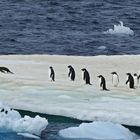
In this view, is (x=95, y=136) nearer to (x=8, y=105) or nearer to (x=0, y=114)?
(x=0, y=114)

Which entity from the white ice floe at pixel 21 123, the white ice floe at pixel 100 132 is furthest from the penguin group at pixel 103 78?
the white ice floe at pixel 21 123

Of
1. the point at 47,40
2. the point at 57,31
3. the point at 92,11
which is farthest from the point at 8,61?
the point at 92,11

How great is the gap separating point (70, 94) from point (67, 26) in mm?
32275

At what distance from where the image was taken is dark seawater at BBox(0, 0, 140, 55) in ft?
151

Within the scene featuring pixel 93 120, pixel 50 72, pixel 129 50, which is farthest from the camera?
pixel 129 50

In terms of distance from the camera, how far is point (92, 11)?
214 feet

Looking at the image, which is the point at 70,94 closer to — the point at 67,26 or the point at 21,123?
the point at 21,123

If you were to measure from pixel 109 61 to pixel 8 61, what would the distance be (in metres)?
4.32

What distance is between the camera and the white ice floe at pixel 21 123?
63.5 ft

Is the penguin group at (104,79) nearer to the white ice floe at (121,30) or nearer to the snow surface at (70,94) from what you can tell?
the snow surface at (70,94)

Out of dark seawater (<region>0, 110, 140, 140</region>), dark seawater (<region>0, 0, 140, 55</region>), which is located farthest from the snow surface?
dark seawater (<region>0, 0, 140, 55</region>)

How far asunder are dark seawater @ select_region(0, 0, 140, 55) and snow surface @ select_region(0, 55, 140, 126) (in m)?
13.3

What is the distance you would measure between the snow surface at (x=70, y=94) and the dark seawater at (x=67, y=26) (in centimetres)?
1325

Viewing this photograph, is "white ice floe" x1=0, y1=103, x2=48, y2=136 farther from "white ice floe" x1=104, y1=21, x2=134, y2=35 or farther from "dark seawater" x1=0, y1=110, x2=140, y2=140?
"white ice floe" x1=104, y1=21, x2=134, y2=35
